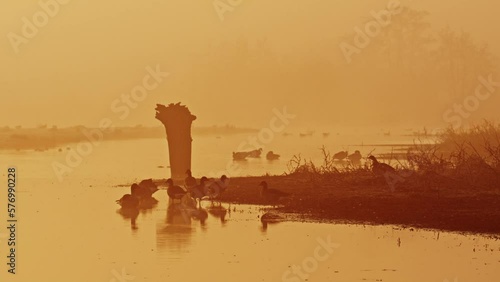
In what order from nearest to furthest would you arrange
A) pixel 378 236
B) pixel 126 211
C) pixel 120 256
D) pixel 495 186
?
pixel 120 256 < pixel 378 236 < pixel 126 211 < pixel 495 186

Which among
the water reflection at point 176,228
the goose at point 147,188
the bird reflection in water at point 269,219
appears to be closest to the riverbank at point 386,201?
the bird reflection in water at point 269,219

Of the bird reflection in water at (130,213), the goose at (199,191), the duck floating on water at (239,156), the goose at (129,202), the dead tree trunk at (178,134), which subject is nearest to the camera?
the bird reflection in water at (130,213)

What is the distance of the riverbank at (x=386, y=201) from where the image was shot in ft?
77.9

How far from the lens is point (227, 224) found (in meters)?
23.9

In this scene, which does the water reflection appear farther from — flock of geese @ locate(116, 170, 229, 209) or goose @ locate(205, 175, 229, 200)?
goose @ locate(205, 175, 229, 200)

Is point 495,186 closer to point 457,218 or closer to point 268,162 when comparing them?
point 457,218

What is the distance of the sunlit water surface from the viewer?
17047mm

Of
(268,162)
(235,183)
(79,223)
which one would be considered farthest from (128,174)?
(79,223)

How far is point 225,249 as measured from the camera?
1978 cm

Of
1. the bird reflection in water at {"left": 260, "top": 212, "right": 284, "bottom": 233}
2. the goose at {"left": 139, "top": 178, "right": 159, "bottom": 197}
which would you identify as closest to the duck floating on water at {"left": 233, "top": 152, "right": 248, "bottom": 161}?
the goose at {"left": 139, "top": 178, "right": 159, "bottom": 197}

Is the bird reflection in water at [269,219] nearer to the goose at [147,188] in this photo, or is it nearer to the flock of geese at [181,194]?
the flock of geese at [181,194]

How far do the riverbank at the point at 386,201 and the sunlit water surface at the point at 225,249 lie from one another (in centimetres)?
120

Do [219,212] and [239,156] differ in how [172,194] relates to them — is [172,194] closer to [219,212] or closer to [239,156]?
[219,212]

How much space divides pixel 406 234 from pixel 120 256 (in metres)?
6.57
